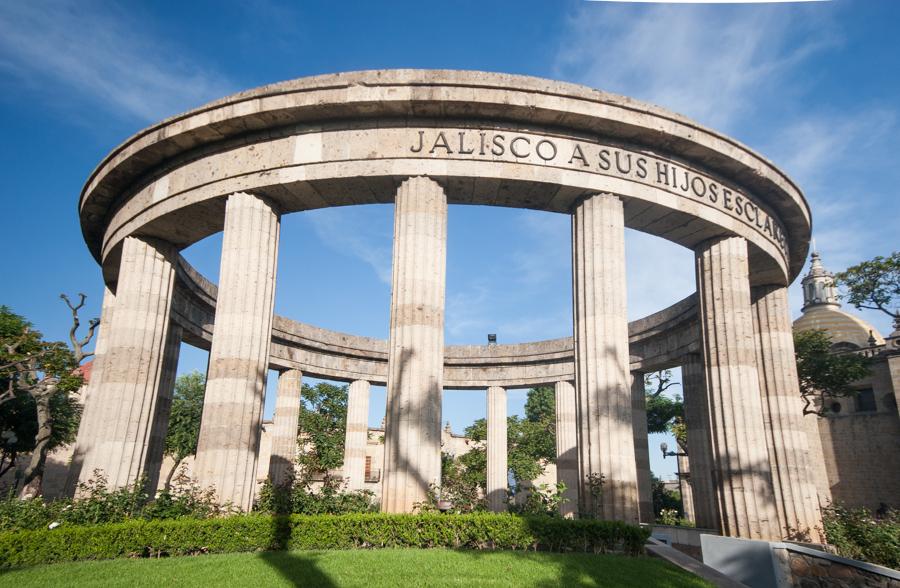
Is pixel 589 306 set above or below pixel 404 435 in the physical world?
above

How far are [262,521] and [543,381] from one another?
23672mm

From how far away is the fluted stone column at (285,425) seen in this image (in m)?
30.5

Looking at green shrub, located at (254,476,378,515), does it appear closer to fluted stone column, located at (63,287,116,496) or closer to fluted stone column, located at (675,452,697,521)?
fluted stone column, located at (63,287,116,496)

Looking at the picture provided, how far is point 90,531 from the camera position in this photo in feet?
42.4

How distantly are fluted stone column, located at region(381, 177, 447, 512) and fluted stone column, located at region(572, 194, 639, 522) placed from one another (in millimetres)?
4081

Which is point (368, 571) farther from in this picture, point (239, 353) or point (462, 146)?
point (462, 146)

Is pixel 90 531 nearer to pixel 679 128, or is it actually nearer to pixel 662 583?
pixel 662 583

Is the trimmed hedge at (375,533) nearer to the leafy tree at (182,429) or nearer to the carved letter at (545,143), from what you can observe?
the carved letter at (545,143)

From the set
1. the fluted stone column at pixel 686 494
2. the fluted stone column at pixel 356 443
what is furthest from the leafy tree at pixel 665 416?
the fluted stone column at pixel 356 443

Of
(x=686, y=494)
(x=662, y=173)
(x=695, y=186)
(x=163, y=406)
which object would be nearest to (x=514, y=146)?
(x=662, y=173)

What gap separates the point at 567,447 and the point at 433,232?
65.1ft

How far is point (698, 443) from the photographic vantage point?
28781 mm

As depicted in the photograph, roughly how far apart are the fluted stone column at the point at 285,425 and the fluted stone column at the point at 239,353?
535 inches

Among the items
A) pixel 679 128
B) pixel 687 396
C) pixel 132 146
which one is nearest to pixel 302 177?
pixel 132 146
